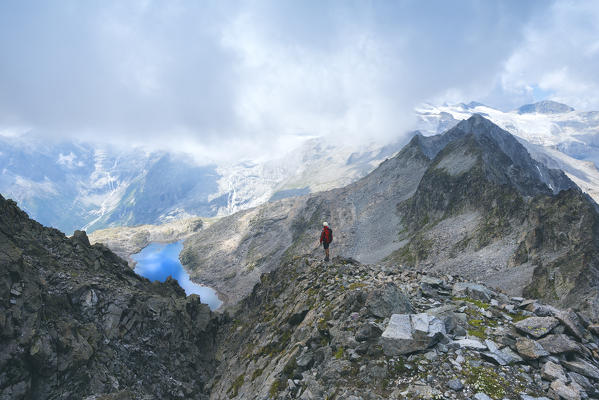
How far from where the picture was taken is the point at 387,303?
1546 cm

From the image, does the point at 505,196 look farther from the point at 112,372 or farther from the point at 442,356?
the point at 112,372

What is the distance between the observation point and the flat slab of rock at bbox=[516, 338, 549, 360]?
422 inches

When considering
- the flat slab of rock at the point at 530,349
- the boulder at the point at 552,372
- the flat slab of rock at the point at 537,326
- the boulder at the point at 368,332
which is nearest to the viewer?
the boulder at the point at 552,372

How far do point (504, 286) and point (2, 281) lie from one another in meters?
56.0

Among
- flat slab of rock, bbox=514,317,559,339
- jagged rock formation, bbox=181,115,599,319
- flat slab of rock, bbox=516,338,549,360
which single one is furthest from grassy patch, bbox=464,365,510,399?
jagged rock formation, bbox=181,115,599,319

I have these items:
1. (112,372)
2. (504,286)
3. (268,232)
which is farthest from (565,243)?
(268,232)

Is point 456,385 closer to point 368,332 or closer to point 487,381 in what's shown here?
point 487,381

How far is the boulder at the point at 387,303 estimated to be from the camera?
15.3 m

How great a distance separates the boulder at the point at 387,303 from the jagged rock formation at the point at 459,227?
1275 inches

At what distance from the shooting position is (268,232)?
629ft

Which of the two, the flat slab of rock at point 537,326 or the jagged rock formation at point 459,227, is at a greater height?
the jagged rock formation at point 459,227

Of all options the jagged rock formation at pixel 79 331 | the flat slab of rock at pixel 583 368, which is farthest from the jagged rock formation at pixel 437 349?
the jagged rock formation at pixel 79 331

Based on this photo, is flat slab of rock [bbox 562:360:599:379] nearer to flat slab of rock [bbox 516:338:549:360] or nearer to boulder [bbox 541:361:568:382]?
boulder [bbox 541:361:568:382]

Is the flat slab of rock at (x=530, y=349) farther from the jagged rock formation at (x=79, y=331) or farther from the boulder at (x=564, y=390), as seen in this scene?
the jagged rock formation at (x=79, y=331)
